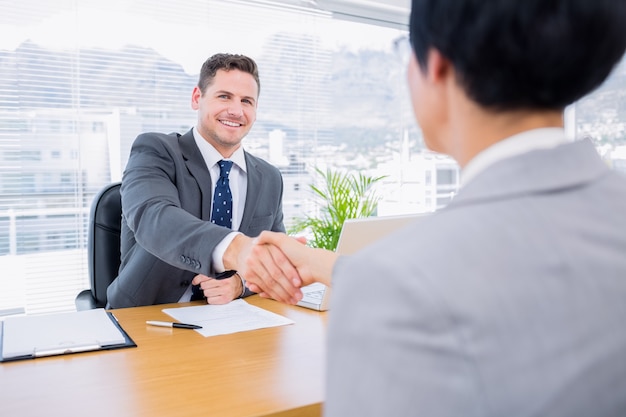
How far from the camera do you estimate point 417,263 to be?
0.51 metres

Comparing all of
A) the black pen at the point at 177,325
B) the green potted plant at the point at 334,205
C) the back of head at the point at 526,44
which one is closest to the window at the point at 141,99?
the green potted plant at the point at 334,205

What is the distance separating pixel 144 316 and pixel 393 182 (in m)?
3.46

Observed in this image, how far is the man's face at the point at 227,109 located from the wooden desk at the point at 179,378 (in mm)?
1136

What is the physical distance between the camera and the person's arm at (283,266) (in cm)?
160

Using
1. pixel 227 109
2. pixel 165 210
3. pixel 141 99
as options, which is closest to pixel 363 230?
pixel 165 210

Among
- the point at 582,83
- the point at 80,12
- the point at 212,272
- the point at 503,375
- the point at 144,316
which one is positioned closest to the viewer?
the point at 503,375

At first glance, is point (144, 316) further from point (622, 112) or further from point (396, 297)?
point (622, 112)

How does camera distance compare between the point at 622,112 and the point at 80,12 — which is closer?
the point at 80,12

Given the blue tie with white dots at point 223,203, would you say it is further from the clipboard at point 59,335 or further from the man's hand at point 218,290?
the clipboard at point 59,335

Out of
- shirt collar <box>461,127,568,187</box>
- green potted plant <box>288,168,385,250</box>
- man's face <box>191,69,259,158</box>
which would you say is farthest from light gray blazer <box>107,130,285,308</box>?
green potted plant <box>288,168,385,250</box>

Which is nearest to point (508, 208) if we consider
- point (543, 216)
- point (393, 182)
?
point (543, 216)

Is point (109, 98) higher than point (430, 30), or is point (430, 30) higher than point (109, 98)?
point (109, 98)

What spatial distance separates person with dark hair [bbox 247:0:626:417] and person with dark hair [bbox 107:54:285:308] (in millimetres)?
1172

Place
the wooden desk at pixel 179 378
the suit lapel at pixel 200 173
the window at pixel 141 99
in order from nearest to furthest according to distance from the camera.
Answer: the wooden desk at pixel 179 378
the suit lapel at pixel 200 173
the window at pixel 141 99
